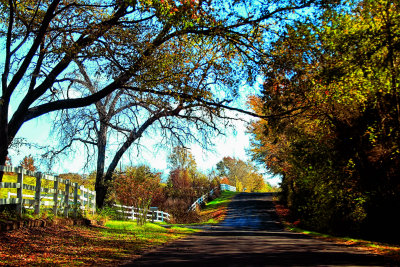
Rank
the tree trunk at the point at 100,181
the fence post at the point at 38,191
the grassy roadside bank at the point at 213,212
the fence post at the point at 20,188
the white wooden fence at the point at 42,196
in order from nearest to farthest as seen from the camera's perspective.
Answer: the white wooden fence at the point at 42,196 < the fence post at the point at 20,188 < the fence post at the point at 38,191 < the tree trunk at the point at 100,181 < the grassy roadside bank at the point at 213,212

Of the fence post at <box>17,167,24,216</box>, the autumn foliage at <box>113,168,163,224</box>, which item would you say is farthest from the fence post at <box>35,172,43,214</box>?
the autumn foliage at <box>113,168,163,224</box>

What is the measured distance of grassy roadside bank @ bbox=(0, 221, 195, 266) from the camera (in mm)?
7773

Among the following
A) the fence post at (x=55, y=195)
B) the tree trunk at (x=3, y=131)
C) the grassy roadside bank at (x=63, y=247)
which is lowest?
the grassy roadside bank at (x=63, y=247)

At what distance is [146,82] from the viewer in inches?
472

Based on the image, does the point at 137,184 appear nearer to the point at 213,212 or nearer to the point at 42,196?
the point at 42,196

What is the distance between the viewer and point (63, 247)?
31.3 ft

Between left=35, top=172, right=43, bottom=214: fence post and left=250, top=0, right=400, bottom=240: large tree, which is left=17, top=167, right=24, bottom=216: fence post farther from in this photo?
left=250, top=0, right=400, bottom=240: large tree

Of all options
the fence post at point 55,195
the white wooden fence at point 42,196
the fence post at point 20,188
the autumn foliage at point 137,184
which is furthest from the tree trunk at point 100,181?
the fence post at point 20,188

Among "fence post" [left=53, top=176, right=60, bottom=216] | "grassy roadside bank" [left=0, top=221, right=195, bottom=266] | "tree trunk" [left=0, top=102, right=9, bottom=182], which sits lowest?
"grassy roadside bank" [left=0, top=221, right=195, bottom=266]

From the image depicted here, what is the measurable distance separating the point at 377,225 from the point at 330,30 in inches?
320

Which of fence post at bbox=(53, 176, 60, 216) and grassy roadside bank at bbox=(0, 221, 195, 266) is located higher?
fence post at bbox=(53, 176, 60, 216)

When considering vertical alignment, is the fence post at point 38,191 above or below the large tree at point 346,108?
below

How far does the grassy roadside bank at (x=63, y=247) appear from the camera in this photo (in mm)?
7773

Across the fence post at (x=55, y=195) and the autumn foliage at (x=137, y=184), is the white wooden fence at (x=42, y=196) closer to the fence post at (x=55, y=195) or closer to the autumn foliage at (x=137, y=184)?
the fence post at (x=55, y=195)
